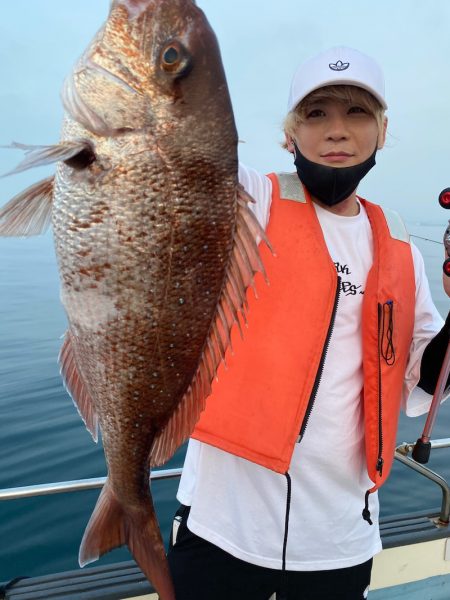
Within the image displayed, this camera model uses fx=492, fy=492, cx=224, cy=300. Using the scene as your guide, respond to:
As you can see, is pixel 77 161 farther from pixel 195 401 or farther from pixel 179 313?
pixel 195 401

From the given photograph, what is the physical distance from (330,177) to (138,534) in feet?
5.35

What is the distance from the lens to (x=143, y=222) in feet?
4.24

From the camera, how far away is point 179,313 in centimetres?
140

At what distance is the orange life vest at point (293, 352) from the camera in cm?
204

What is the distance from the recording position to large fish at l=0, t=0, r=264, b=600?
1269mm

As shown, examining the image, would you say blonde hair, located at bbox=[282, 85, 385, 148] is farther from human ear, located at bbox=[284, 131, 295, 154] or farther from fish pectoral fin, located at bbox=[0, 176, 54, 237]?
fish pectoral fin, located at bbox=[0, 176, 54, 237]

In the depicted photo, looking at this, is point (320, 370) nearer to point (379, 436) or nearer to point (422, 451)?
point (379, 436)

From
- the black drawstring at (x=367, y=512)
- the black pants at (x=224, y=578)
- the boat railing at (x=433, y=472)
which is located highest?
the black drawstring at (x=367, y=512)

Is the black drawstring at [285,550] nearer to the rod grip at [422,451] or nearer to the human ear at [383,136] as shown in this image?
the rod grip at [422,451]

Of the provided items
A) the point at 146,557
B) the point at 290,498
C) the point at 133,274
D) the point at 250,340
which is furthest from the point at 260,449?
the point at 133,274

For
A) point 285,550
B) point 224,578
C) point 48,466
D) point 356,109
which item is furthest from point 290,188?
point 48,466

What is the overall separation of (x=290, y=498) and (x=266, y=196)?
1.36 meters

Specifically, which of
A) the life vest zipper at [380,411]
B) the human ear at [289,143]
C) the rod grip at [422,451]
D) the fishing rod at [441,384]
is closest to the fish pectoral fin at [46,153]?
the human ear at [289,143]

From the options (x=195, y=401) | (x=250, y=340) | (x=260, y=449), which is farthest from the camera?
(x=250, y=340)
